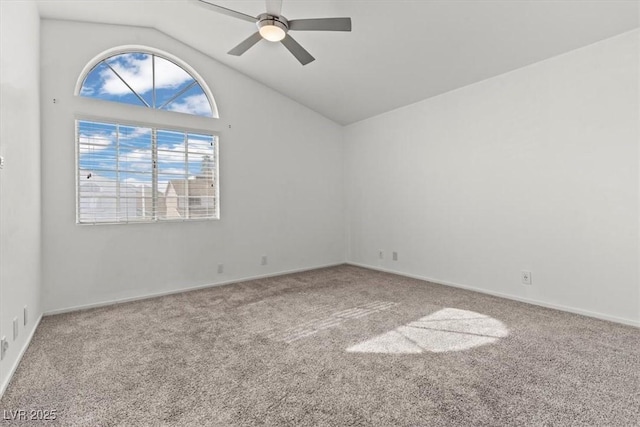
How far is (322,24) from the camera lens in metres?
2.39

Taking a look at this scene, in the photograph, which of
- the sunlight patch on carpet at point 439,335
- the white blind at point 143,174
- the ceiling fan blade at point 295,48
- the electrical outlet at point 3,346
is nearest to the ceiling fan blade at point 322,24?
the ceiling fan blade at point 295,48

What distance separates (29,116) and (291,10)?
96.1 inches

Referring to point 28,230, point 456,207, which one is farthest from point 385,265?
point 28,230

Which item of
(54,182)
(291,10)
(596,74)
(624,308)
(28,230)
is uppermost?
(291,10)

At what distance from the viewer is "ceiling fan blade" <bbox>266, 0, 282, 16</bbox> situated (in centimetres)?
222

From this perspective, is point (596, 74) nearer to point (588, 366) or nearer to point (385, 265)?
point (588, 366)

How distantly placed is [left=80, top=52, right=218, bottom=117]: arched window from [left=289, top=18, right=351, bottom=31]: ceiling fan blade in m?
2.09

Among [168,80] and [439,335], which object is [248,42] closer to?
[168,80]

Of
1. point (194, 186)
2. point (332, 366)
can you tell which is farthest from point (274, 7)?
point (332, 366)

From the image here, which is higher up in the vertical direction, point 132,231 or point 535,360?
point 132,231

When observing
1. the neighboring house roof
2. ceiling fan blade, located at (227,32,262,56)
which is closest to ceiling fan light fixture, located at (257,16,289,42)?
ceiling fan blade, located at (227,32,262,56)

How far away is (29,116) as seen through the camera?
252 centimetres

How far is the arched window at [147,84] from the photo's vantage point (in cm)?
343

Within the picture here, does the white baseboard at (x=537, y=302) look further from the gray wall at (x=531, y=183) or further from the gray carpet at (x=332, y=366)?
the gray carpet at (x=332, y=366)
